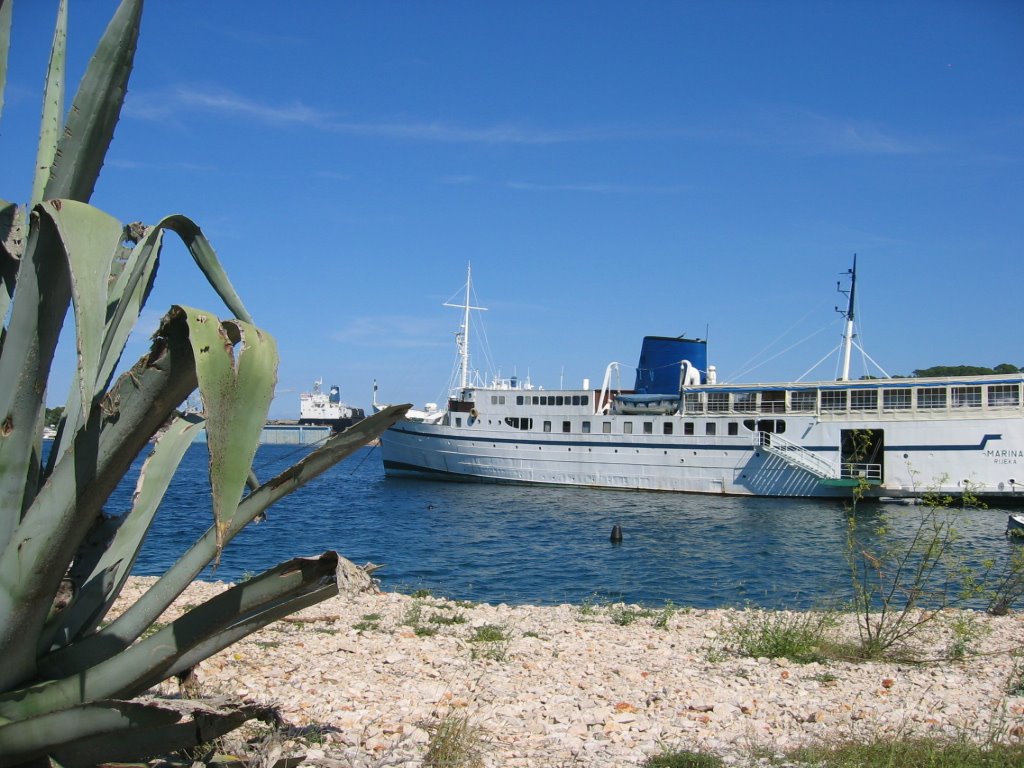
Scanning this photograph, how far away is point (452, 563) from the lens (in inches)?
835

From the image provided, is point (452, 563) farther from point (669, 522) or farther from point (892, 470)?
point (892, 470)

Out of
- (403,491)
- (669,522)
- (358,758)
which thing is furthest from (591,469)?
(358,758)

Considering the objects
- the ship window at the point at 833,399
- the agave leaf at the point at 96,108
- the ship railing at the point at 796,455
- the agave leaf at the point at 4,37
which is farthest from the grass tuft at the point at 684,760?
the ship window at the point at 833,399

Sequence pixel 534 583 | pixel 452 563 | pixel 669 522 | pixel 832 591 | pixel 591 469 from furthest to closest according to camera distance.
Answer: pixel 591 469
pixel 669 522
pixel 452 563
pixel 534 583
pixel 832 591

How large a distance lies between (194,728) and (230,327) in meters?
1.65

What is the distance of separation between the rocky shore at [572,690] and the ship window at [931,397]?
→ 30.4m

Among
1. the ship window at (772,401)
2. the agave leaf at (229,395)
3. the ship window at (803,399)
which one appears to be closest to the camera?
the agave leaf at (229,395)

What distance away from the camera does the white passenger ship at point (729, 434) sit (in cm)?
3641

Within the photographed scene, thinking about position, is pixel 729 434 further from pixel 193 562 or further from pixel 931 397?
pixel 193 562

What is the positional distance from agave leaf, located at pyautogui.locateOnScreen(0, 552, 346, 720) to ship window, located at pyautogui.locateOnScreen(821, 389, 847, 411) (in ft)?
131

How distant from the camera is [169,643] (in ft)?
10.3

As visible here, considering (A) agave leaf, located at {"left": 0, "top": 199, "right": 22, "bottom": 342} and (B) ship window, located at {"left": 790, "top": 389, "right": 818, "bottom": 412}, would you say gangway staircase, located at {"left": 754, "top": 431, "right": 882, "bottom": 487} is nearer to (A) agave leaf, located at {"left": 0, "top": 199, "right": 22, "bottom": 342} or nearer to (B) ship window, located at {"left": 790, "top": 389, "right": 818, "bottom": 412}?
(B) ship window, located at {"left": 790, "top": 389, "right": 818, "bottom": 412}

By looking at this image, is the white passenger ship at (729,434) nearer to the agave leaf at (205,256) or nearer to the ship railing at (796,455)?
the ship railing at (796,455)

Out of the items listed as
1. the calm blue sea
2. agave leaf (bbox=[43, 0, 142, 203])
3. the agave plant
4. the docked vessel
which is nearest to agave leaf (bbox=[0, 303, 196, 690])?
the agave plant
